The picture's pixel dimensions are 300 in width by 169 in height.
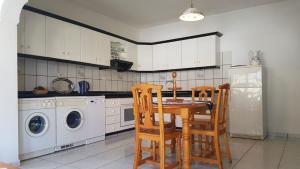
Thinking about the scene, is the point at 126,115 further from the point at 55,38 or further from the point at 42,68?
the point at 55,38

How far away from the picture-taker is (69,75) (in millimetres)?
3848

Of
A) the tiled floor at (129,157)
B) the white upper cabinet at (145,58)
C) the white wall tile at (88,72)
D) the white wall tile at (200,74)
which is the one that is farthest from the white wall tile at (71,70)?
the white wall tile at (200,74)

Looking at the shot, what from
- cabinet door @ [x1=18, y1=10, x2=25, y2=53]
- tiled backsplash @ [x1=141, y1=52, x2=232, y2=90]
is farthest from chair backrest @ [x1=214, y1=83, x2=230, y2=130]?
cabinet door @ [x1=18, y1=10, x2=25, y2=53]

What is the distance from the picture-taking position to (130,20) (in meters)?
4.88

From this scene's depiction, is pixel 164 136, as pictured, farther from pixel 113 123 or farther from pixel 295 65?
pixel 295 65

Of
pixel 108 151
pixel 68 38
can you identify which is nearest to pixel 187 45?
pixel 68 38

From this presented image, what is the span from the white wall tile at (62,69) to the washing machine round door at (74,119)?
84cm

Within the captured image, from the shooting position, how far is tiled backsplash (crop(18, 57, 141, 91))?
3.19 metres

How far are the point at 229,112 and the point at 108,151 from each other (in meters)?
2.27

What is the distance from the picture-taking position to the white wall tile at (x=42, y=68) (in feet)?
11.0

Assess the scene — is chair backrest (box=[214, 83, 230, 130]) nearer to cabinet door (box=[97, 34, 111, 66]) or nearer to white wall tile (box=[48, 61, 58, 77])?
cabinet door (box=[97, 34, 111, 66])

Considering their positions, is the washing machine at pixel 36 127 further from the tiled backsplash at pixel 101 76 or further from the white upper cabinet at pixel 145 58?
the white upper cabinet at pixel 145 58

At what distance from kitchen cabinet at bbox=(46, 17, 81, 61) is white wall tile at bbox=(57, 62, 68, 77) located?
1.07 feet

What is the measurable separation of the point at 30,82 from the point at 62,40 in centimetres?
80
